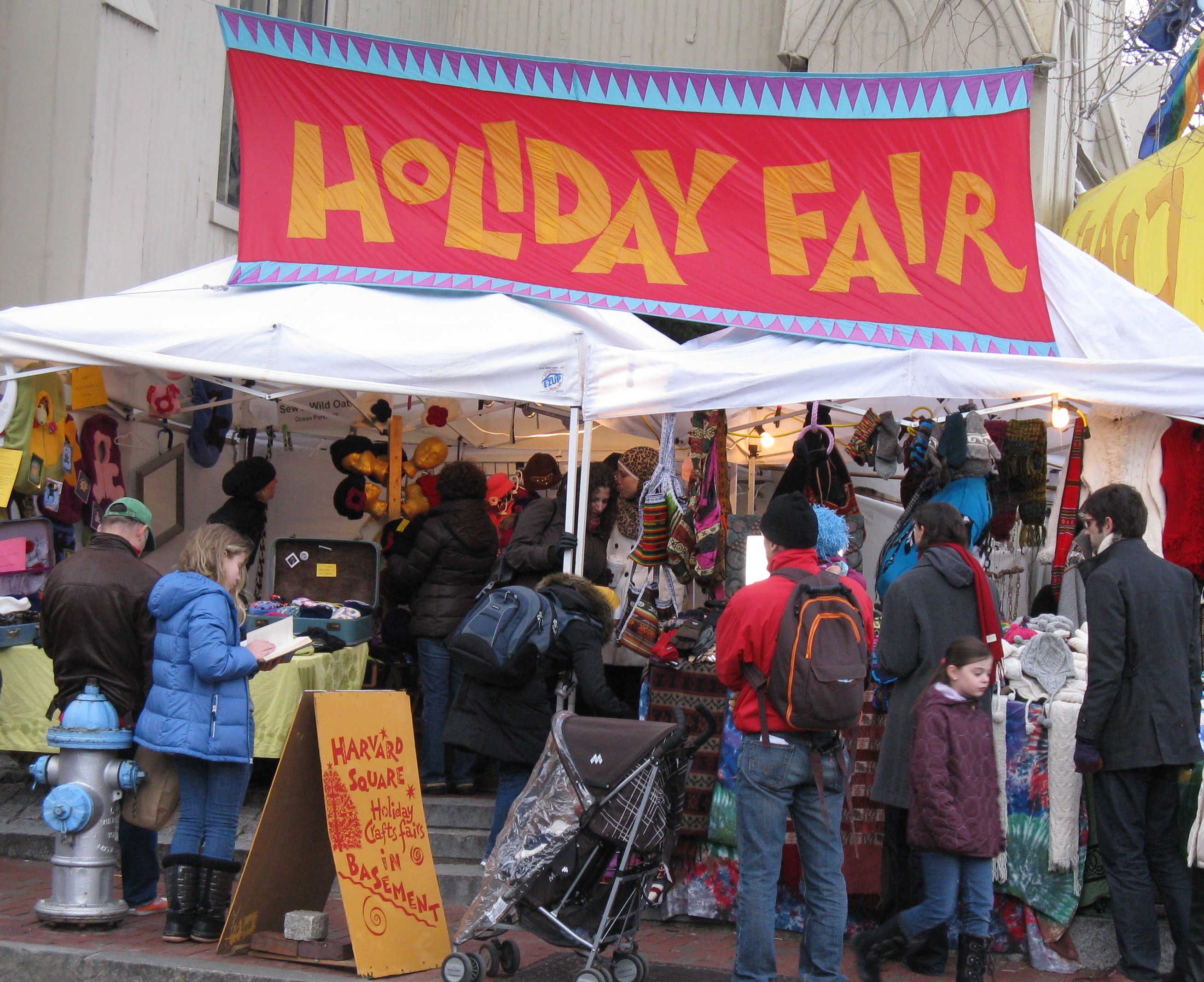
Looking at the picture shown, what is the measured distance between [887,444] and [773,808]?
3.22m

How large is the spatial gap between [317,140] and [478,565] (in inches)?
107

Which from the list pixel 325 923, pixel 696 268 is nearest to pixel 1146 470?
pixel 696 268

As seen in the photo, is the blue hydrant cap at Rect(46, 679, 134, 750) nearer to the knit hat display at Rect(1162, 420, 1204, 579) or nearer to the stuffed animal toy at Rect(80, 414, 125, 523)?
the stuffed animal toy at Rect(80, 414, 125, 523)

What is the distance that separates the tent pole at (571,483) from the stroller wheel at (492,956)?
1953mm

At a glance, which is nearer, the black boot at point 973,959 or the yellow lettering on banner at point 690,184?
the black boot at point 973,959

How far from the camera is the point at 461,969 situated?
4.79 metres

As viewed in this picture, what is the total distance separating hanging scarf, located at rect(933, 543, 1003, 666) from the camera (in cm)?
557

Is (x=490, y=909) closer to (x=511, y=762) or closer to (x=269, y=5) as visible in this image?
(x=511, y=762)

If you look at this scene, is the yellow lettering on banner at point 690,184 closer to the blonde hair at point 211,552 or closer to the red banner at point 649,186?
the red banner at point 649,186

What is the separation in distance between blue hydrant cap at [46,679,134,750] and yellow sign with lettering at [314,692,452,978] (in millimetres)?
942

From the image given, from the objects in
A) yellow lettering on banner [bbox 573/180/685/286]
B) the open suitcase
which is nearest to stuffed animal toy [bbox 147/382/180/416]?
the open suitcase

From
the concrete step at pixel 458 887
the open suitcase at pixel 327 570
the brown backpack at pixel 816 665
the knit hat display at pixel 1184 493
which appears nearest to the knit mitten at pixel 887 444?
the knit hat display at pixel 1184 493

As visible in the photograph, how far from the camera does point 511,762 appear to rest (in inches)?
238

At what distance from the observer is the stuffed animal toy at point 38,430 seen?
6.94 metres
